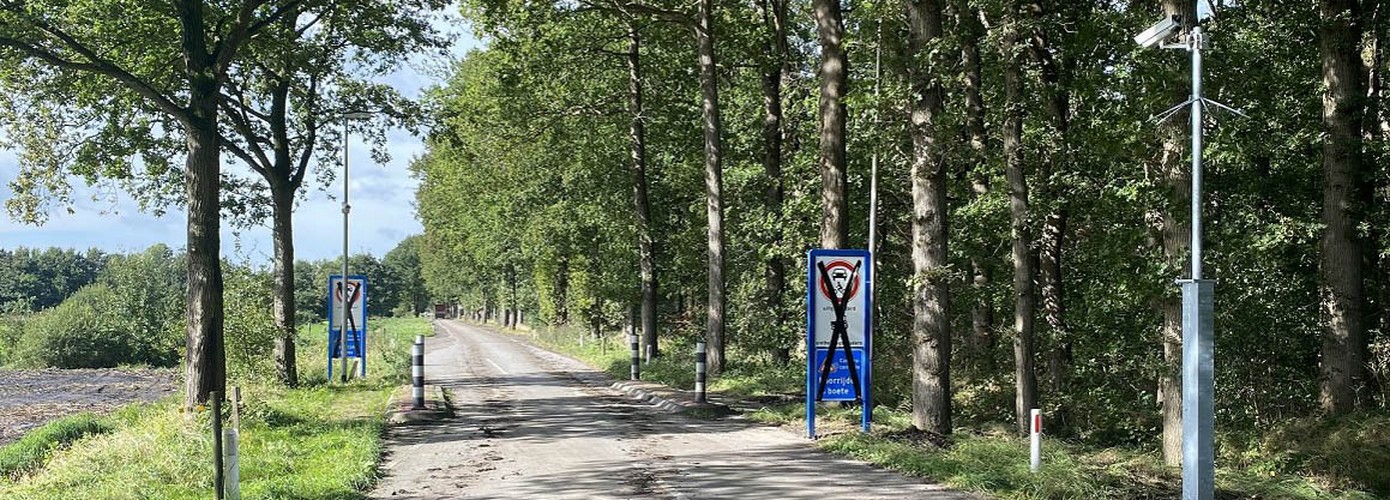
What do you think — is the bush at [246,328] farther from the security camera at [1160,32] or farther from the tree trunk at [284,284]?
the security camera at [1160,32]

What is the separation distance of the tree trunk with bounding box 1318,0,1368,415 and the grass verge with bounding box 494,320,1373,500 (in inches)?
33.5

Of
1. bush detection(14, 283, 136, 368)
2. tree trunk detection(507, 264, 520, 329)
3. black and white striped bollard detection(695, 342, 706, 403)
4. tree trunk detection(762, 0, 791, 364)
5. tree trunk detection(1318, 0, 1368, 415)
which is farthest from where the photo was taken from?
tree trunk detection(507, 264, 520, 329)

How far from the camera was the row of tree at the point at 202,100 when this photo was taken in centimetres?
1551

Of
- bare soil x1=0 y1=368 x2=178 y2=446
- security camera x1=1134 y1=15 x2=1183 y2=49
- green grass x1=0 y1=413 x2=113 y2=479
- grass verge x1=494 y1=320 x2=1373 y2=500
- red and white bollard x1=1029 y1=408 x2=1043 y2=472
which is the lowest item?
bare soil x1=0 y1=368 x2=178 y2=446

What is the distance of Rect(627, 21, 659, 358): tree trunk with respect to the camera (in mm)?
27953

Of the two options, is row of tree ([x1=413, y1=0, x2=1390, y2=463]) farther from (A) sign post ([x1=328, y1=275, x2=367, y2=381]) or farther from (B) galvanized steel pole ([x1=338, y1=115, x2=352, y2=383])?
(A) sign post ([x1=328, y1=275, x2=367, y2=381])

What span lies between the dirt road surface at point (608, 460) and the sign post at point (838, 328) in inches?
33.2

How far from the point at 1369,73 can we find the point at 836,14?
7.90m

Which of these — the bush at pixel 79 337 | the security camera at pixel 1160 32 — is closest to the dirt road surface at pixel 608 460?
the security camera at pixel 1160 32

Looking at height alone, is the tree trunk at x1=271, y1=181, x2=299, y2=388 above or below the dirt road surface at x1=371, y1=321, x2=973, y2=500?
above

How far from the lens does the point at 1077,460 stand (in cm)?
1148

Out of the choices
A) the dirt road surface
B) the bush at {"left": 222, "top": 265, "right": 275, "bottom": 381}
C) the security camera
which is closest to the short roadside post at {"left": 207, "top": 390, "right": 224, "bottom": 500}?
the dirt road surface

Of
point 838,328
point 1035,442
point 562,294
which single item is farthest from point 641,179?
point 562,294

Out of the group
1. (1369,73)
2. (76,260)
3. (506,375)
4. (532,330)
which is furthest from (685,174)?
(76,260)
